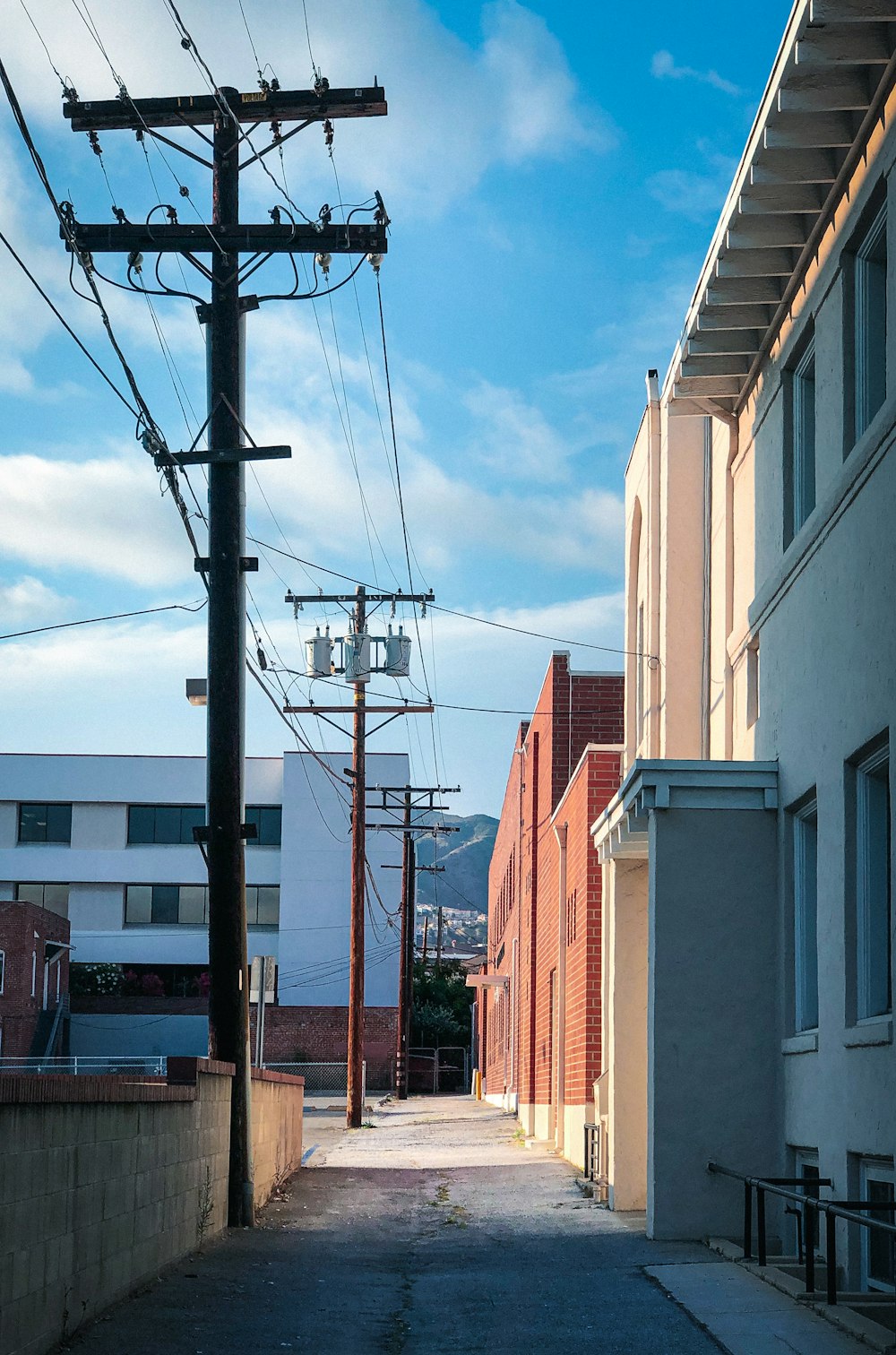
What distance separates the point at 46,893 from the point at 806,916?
56.7m

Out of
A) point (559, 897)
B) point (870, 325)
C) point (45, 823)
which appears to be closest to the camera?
point (870, 325)

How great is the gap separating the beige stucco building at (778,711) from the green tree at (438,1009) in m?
54.4

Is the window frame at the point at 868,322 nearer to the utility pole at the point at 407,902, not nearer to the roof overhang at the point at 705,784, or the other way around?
the roof overhang at the point at 705,784

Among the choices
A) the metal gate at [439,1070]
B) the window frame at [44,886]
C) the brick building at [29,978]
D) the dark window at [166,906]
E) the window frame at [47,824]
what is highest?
the window frame at [47,824]

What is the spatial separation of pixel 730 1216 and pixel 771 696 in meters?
4.02

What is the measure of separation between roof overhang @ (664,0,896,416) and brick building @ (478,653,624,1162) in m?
6.63

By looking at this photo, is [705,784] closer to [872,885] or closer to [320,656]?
[872,885]

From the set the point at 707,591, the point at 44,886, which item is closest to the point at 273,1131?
the point at 707,591

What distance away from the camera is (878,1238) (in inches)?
368

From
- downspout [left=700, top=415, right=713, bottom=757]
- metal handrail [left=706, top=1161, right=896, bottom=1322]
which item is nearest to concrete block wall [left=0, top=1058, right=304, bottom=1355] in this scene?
metal handrail [left=706, top=1161, right=896, bottom=1322]

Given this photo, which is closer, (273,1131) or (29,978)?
(273,1131)

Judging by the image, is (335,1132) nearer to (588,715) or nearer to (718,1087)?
(588,715)

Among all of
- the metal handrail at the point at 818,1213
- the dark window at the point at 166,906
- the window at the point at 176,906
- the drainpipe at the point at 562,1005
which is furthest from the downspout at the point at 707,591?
the dark window at the point at 166,906

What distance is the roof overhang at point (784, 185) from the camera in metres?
9.44
